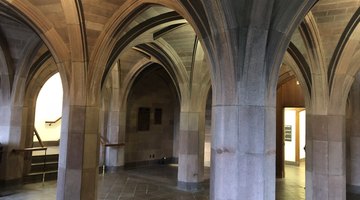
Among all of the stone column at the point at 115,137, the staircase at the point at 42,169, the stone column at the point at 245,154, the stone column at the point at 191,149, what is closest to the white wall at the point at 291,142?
the stone column at the point at 191,149

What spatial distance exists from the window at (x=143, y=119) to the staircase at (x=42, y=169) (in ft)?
11.1

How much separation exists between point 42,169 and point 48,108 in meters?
3.25

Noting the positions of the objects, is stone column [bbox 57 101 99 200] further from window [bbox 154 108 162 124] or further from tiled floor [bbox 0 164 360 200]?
window [bbox 154 108 162 124]

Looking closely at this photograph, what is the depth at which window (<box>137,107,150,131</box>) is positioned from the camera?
11.1m

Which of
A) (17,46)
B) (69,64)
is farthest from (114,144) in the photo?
(69,64)

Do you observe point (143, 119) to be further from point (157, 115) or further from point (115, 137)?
point (115, 137)

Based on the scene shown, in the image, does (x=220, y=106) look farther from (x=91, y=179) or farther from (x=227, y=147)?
(x=91, y=179)

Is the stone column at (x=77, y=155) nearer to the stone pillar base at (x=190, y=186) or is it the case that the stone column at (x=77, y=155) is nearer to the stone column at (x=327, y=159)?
the stone pillar base at (x=190, y=186)

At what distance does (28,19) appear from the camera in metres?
4.68

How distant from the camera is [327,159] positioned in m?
5.50

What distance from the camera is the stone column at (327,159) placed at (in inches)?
214

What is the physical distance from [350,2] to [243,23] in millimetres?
2937

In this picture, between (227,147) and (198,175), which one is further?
(198,175)

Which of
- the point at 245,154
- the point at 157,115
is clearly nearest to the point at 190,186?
the point at 157,115
